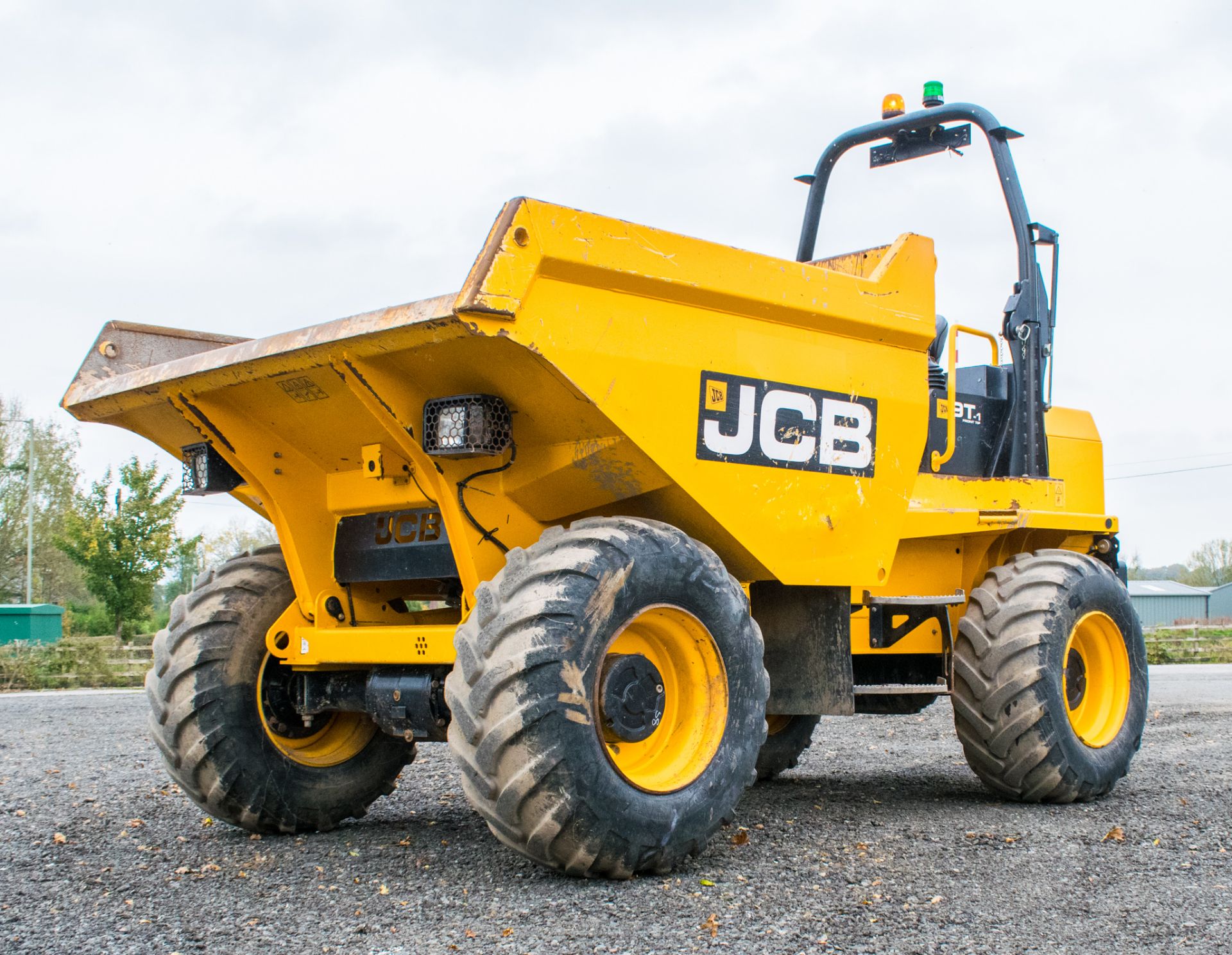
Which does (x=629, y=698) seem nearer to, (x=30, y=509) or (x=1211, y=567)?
(x=30, y=509)

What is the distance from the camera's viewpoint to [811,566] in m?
5.18

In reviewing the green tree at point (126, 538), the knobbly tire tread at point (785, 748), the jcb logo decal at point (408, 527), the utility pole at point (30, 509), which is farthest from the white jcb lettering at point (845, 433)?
the utility pole at point (30, 509)

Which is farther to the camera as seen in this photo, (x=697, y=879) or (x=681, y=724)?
(x=681, y=724)

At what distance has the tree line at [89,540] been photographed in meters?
26.7

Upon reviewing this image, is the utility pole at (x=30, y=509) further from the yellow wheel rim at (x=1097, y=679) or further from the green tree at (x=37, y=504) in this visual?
the yellow wheel rim at (x=1097, y=679)

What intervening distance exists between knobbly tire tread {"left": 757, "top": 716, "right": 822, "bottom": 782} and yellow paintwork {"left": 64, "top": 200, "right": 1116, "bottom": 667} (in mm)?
1082

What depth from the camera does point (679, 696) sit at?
15.0 feet

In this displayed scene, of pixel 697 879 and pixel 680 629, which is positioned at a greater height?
pixel 680 629

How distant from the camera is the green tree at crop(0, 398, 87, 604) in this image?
121 ft

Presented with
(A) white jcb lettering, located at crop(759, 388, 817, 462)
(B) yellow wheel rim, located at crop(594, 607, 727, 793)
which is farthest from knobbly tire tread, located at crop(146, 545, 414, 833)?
(A) white jcb lettering, located at crop(759, 388, 817, 462)

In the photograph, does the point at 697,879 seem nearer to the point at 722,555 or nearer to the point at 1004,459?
the point at 722,555

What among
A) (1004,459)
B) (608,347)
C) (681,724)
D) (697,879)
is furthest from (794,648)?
(1004,459)

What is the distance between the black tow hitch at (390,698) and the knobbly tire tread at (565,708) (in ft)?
2.06

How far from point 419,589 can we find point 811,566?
Answer: 1.69 meters
